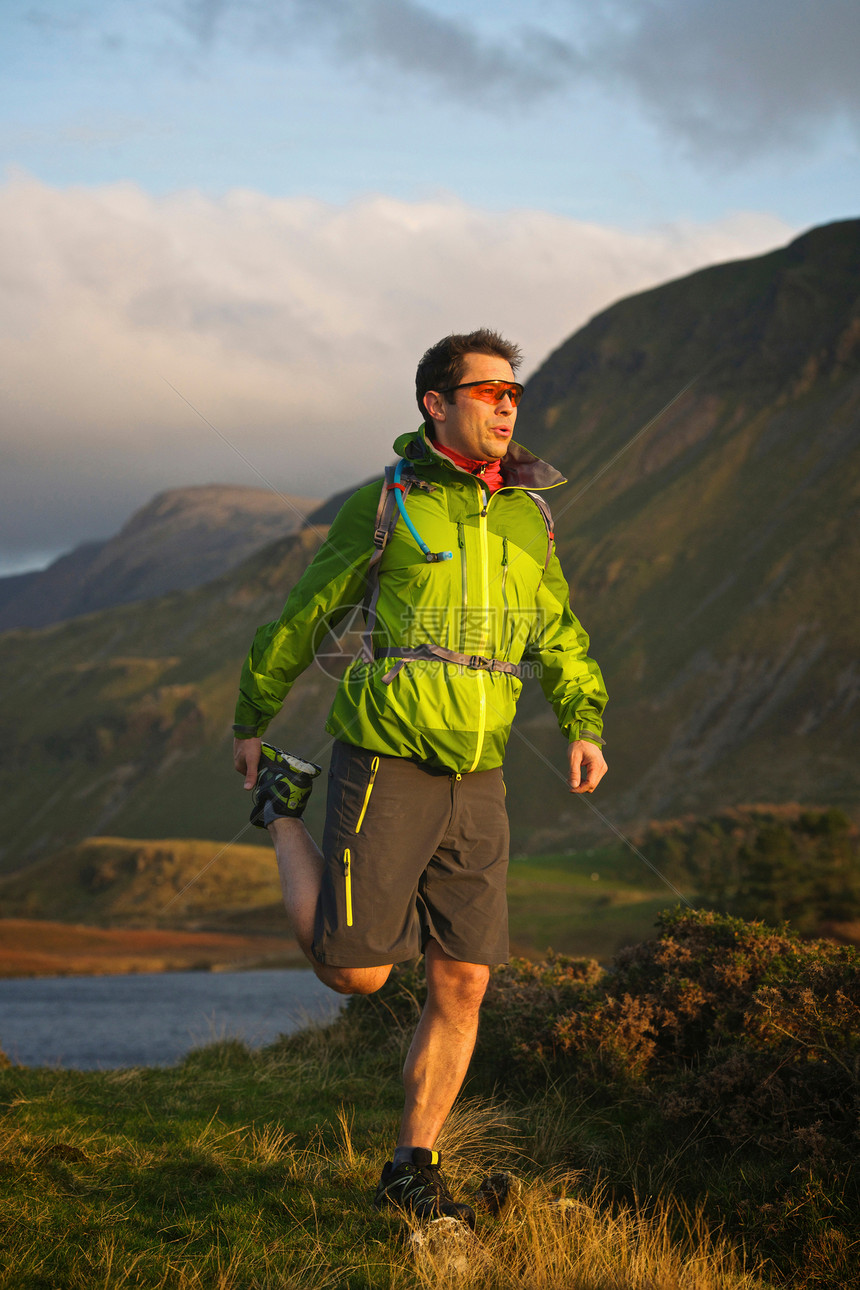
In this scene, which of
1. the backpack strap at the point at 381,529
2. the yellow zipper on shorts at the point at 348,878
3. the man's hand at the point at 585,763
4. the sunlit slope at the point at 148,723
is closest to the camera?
the yellow zipper on shorts at the point at 348,878

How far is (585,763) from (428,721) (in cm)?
69

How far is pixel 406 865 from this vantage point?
369 centimetres

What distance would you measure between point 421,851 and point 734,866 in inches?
1726

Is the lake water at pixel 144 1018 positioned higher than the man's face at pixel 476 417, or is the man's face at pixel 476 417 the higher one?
the man's face at pixel 476 417

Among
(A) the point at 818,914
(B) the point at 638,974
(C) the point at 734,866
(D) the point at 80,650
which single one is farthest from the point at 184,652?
(B) the point at 638,974

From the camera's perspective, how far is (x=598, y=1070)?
16.8 ft

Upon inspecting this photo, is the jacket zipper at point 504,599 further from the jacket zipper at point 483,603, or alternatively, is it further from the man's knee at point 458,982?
the man's knee at point 458,982

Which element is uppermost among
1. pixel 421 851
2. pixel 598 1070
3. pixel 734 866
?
pixel 421 851

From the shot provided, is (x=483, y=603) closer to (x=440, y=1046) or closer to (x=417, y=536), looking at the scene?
(x=417, y=536)

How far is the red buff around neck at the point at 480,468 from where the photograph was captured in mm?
4000

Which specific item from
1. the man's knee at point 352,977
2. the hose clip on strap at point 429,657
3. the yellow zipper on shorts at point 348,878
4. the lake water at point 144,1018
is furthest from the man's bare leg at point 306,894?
the lake water at point 144,1018

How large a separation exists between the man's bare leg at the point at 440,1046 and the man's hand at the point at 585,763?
0.74 meters

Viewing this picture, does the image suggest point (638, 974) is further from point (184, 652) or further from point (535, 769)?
point (184, 652)

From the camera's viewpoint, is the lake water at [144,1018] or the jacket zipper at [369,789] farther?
the lake water at [144,1018]
